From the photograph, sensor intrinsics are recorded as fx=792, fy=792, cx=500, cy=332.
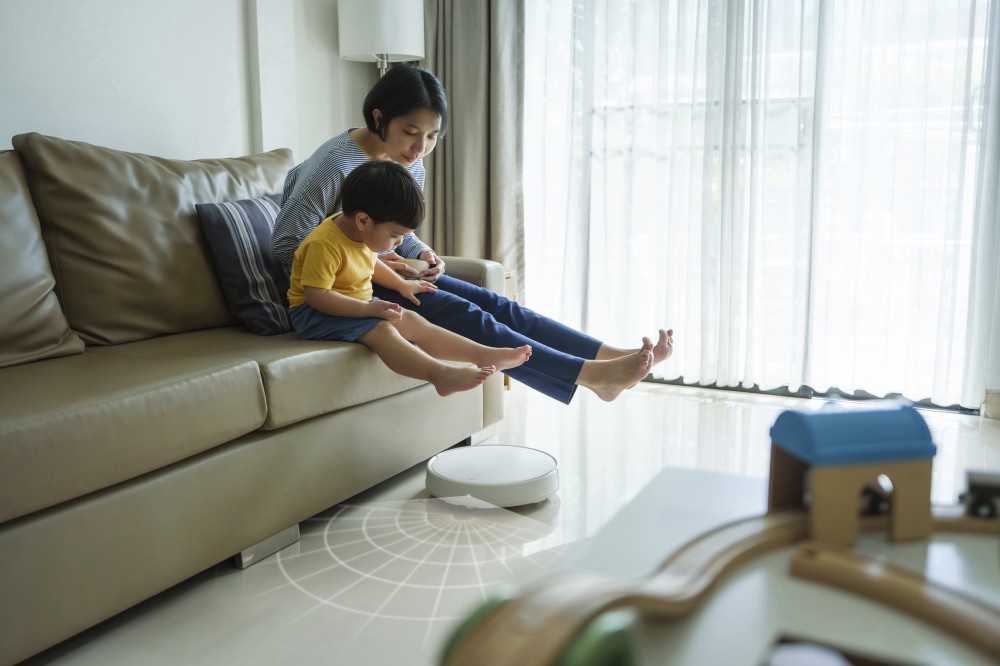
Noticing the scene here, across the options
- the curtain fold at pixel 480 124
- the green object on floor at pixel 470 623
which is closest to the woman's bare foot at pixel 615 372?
the green object on floor at pixel 470 623

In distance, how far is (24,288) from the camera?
185 centimetres

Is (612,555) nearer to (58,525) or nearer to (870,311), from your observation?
(58,525)

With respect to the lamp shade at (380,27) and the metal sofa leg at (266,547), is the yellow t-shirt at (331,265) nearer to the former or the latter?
the metal sofa leg at (266,547)

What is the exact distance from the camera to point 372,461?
2168 millimetres

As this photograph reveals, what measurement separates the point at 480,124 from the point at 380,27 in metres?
0.65

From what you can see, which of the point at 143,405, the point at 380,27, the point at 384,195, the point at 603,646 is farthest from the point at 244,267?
the point at 603,646

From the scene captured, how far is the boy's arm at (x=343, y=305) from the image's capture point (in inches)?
82.6

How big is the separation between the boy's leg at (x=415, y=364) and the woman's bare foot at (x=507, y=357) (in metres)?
0.07

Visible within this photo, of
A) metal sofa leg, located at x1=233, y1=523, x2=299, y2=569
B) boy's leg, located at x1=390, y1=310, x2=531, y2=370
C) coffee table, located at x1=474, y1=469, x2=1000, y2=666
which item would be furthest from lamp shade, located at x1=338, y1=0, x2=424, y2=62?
coffee table, located at x1=474, y1=469, x2=1000, y2=666

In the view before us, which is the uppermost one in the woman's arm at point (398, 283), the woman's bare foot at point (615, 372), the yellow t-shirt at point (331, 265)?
the yellow t-shirt at point (331, 265)

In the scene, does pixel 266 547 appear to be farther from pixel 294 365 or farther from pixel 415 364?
pixel 415 364

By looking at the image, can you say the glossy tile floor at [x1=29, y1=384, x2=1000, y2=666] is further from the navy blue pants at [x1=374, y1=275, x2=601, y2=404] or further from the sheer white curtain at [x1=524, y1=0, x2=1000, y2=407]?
the sheer white curtain at [x1=524, y1=0, x2=1000, y2=407]

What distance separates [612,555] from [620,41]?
2.84 metres

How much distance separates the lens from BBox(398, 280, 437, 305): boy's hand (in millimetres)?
2379
